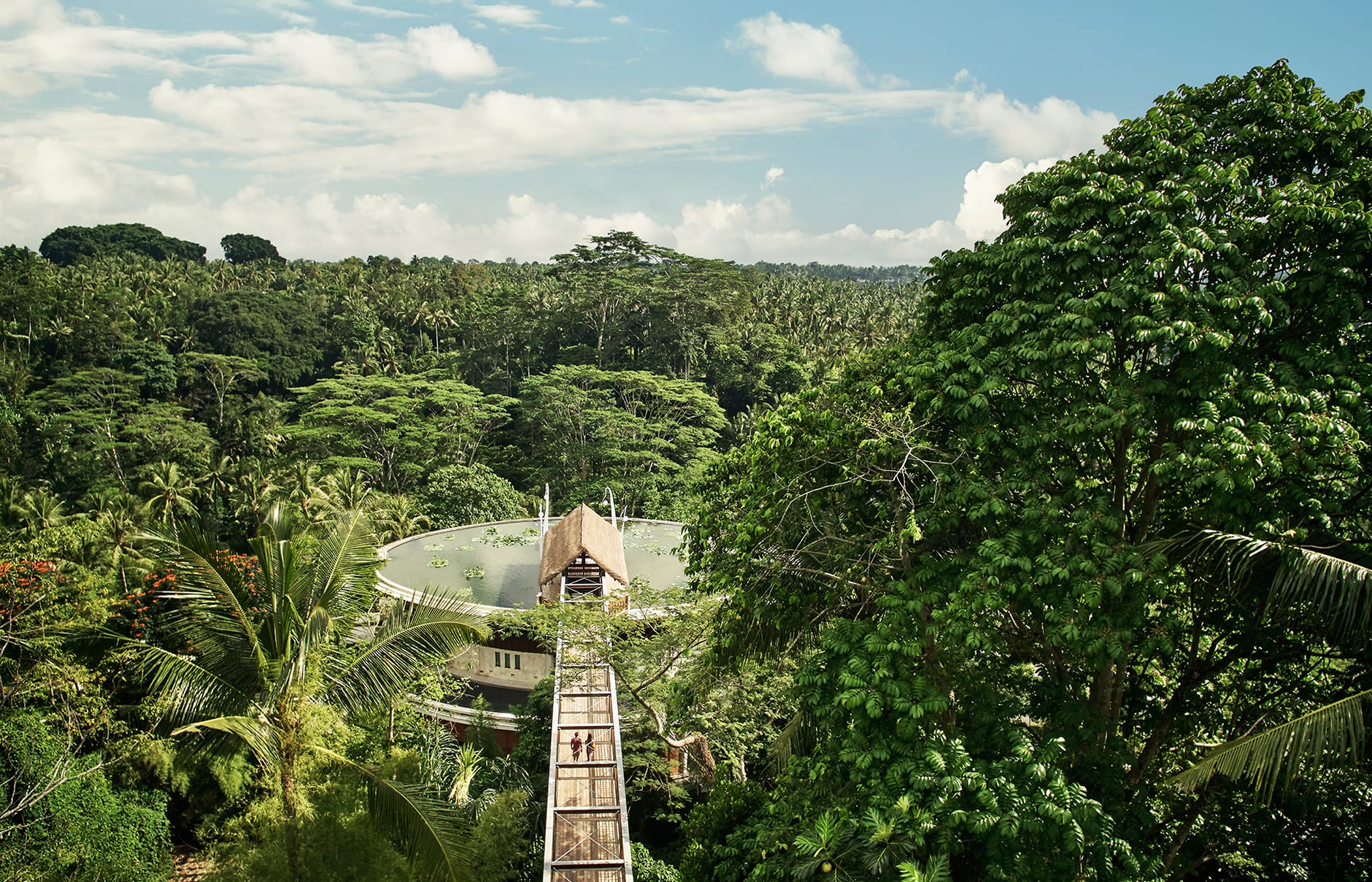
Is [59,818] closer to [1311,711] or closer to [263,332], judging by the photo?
[1311,711]

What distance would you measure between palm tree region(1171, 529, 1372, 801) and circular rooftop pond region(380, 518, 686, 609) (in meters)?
12.1

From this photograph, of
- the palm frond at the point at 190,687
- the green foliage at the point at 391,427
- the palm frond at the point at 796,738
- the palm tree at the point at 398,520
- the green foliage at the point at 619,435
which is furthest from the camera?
the green foliage at the point at 391,427

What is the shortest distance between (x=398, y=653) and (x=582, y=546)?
816 cm

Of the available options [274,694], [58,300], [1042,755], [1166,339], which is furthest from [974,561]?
[58,300]

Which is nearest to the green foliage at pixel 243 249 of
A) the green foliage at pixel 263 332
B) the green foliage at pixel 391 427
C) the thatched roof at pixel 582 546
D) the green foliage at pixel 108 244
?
the green foliage at pixel 108 244

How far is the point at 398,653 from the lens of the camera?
8.00 metres

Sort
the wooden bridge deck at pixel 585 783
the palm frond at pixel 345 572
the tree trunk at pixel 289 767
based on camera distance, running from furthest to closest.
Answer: the wooden bridge deck at pixel 585 783 < the palm frond at pixel 345 572 < the tree trunk at pixel 289 767

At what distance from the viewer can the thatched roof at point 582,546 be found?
1628cm

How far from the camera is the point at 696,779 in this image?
509 inches

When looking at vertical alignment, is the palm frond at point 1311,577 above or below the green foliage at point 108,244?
below

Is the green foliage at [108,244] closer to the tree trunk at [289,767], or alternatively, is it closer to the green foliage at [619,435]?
the green foliage at [619,435]

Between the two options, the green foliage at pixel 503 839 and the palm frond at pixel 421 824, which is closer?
the palm frond at pixel 421 824

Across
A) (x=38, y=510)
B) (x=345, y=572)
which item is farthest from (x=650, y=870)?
(x=38, y=510)

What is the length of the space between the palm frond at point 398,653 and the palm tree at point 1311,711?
6.04 metres
